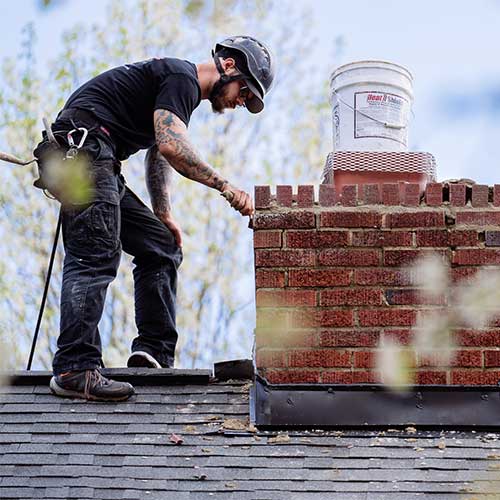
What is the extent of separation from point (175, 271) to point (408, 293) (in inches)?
62.0

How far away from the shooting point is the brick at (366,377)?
12.8 ft

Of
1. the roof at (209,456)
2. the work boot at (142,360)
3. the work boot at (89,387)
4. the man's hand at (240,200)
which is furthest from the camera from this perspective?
the work boot at (142,360)

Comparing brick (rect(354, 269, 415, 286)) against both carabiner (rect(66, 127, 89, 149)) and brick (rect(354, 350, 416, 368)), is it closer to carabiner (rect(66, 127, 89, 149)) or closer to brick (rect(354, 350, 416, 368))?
brick (rect(354, 350, 416, 368))

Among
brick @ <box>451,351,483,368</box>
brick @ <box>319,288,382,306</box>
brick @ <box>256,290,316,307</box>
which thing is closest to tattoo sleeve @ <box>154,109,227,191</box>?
brick @ <box>256,290,316,307</box>

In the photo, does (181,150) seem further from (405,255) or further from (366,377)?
(366,377)

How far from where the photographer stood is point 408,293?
3.96 metres

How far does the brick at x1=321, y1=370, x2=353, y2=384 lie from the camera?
391cm

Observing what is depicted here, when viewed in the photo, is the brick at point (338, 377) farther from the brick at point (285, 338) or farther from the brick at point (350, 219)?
the brick at point (350, 219)

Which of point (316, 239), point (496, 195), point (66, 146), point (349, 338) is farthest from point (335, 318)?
point (66, 146)

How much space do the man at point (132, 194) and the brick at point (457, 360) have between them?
97 centimetres

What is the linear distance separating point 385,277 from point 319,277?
0.81 ft

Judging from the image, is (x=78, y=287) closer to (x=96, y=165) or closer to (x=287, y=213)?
(x=96, y=165)

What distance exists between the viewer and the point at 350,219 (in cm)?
402

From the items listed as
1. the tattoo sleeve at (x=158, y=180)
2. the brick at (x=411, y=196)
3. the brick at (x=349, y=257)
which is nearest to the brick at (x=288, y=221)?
the brick at (x=349, y=257)
